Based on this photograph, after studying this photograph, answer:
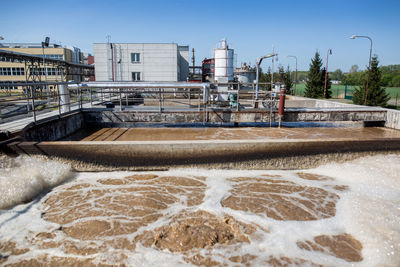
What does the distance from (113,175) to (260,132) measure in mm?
5450

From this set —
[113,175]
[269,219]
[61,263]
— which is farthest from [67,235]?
[269,219]

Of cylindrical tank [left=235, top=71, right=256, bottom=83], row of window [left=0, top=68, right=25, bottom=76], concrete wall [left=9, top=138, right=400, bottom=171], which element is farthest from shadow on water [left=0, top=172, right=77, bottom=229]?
row of window [left=0, top=68, right=25, bottom=76]

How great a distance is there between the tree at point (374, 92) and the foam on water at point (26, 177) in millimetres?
21329

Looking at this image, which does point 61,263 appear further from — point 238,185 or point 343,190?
point 343,190

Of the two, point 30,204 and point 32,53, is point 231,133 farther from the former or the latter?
point 32,53

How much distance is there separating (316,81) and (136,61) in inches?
819

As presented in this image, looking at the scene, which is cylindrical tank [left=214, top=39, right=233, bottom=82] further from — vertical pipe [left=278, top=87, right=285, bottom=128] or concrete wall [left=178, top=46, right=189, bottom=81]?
concrete wall [left=178, top=46, right=189, bottom=81]

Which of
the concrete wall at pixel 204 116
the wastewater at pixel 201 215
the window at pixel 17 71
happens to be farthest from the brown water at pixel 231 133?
the window at pixel 17 71

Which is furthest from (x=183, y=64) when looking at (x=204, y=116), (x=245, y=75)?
(x=204, y=116)

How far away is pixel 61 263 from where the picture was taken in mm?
3551

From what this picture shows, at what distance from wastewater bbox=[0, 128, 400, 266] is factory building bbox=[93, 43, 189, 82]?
25739 mm

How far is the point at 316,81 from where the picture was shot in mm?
31422

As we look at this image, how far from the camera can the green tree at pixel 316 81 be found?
31.4 m

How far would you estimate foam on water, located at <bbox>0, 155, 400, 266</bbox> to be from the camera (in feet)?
12.2
